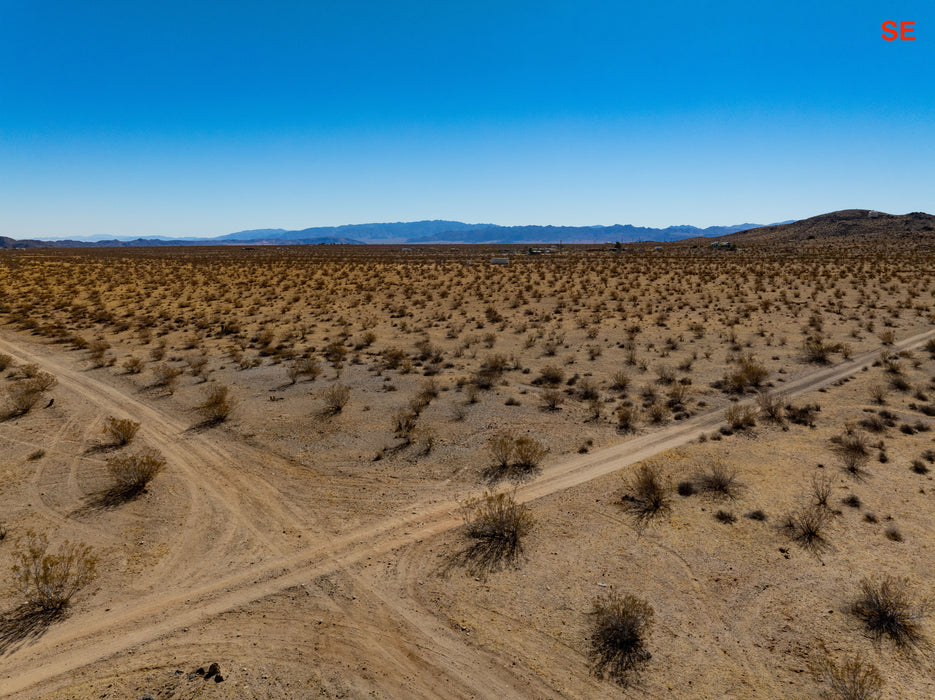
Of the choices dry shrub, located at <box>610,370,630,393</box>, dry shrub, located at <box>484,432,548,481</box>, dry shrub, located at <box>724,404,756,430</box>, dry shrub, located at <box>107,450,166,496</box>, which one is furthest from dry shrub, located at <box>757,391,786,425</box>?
dry shrub, located at <box>107,450,166,496</box>

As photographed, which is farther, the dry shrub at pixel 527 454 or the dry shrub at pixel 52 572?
the dry shrub at pixel 527 454

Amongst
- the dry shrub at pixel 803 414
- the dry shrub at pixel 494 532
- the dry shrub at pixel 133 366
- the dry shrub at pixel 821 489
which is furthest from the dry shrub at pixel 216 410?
the dry shrub at pixel 803 414

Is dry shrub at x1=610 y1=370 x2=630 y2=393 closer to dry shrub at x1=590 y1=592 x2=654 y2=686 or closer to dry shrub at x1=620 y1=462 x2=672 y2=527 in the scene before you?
dry shrub at x1=620 y1=462 x2=672 y2=527

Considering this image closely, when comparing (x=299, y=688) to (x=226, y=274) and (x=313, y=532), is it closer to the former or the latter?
(x=313, y=532)

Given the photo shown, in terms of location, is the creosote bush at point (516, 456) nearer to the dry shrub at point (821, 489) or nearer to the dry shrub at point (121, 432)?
the dry shrub at point (821, 489)

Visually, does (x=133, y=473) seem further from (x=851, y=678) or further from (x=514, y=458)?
(x=851, y=678)

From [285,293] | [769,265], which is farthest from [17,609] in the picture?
[769,265]
